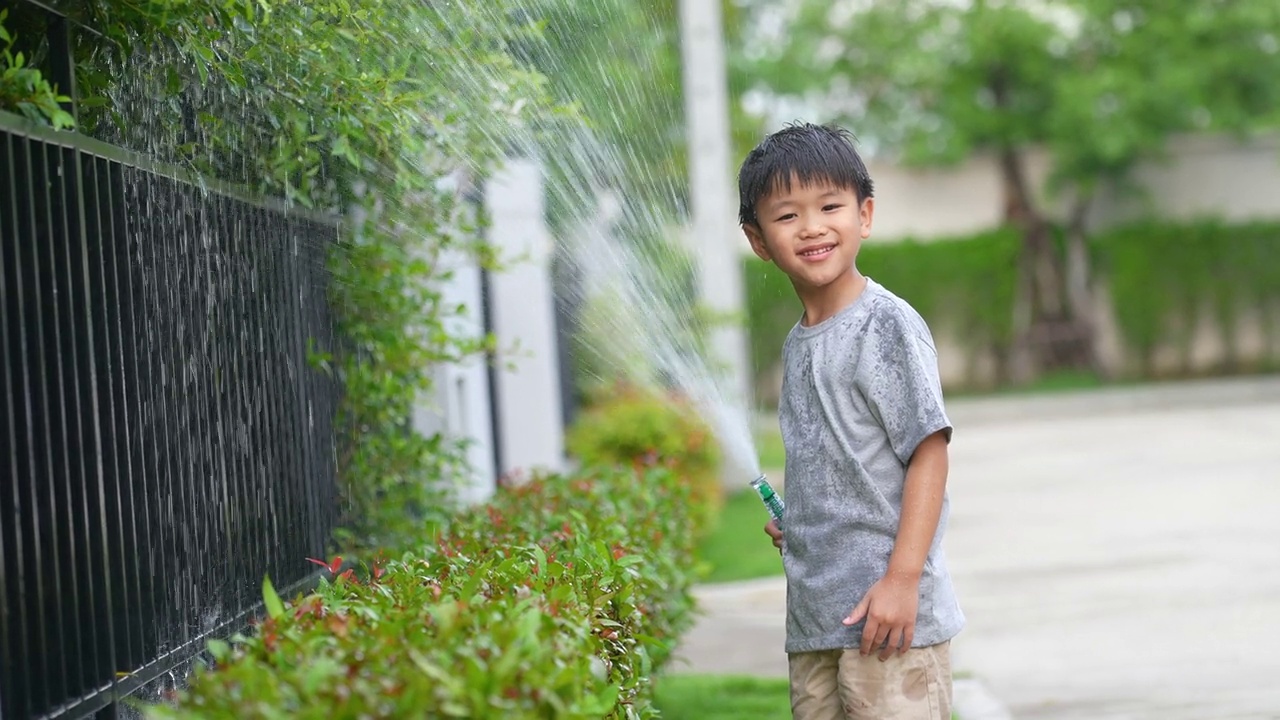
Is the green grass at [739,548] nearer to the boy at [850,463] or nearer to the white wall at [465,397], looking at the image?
the white wall at [465,397]

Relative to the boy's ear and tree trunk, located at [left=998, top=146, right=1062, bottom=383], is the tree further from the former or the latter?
the boy's ear

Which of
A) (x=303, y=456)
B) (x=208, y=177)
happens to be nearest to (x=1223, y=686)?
(x=303, y=456)

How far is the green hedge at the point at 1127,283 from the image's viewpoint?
21.6 metres

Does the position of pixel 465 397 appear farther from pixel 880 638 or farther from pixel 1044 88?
pixel 1044 88

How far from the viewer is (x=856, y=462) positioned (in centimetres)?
290

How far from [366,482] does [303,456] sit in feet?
2.03

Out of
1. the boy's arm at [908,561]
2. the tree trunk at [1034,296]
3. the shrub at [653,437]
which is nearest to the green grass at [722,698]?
the boy's arm at [908,561]

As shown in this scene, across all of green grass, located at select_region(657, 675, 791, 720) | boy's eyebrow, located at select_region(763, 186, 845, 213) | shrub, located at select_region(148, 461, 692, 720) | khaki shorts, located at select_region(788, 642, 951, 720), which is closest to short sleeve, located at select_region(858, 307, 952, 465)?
boy's eyebrow, located at select_region(763, 186, 845, 213)

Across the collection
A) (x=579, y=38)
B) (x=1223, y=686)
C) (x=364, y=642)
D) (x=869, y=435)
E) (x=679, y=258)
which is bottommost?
(x=1223, y=686)

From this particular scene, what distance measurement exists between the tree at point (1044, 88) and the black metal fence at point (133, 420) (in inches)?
789

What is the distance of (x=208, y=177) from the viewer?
348 cm

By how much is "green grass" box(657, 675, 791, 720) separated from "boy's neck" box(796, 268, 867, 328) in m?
2.17

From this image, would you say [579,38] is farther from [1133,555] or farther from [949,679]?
[1133,555]

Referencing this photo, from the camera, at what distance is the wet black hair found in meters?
2.97
